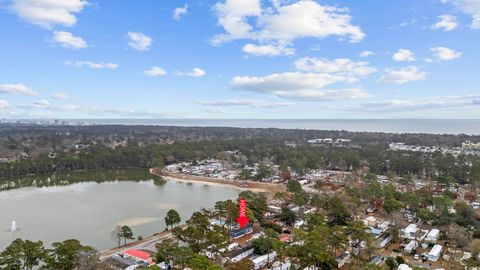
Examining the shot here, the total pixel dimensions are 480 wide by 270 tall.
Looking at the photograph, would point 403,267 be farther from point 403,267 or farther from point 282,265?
point 282,265

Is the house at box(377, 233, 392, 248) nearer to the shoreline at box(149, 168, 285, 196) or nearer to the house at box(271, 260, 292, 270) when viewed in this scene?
the house at box(271, 260, 292, 270)

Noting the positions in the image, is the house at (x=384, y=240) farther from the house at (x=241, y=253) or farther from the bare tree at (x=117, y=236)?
the bare tree at (x=117, y=236)

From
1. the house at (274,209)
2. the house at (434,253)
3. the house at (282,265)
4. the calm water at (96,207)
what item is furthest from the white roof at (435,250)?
the calm water at (96,207)

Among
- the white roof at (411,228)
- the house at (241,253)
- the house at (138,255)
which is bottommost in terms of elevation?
the house at (138,255)

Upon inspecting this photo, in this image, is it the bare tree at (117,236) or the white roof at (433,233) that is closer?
the bare tree at (117,236)

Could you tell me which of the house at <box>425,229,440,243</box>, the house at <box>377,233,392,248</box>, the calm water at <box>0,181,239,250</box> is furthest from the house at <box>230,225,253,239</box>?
the house at <box>425,229,440,243</box>
